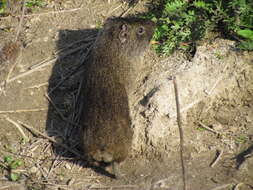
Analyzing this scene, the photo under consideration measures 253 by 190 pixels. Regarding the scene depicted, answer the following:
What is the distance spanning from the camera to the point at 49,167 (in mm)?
5465

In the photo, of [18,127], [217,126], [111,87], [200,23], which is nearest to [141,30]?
[200,23]

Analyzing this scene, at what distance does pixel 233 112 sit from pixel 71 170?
87.4 inches

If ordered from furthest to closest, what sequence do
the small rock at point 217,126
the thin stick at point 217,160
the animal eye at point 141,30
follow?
the animal eye at point 141,30 < the small rock at point 217,126 < the thin stick at point 217,160

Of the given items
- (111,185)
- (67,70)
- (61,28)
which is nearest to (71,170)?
(111,185)

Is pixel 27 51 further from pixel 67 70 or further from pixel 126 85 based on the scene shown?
pixel 126 85

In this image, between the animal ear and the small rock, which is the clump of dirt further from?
the animal ear

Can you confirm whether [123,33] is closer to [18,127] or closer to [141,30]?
[141,30]

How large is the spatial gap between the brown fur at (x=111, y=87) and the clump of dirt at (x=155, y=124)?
29 cm

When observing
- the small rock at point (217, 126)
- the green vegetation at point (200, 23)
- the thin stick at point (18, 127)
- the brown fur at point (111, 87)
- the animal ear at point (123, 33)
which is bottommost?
the thin stick at point (18, 127)

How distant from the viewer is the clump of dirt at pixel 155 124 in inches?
196

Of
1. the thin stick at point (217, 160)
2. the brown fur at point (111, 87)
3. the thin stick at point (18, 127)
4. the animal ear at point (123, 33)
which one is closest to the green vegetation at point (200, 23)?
the brown fur at point (111, 87)

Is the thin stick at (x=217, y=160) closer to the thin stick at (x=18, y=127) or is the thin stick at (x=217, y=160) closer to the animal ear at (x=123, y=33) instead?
the animal ear at (x=123, y=33)

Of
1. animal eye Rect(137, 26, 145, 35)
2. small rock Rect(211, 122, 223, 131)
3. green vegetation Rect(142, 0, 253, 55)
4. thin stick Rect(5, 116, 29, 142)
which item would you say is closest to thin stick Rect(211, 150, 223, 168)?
small rock Rect(211, 122, 223, 131)

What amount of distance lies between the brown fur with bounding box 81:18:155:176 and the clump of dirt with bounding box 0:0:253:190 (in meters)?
0.29
